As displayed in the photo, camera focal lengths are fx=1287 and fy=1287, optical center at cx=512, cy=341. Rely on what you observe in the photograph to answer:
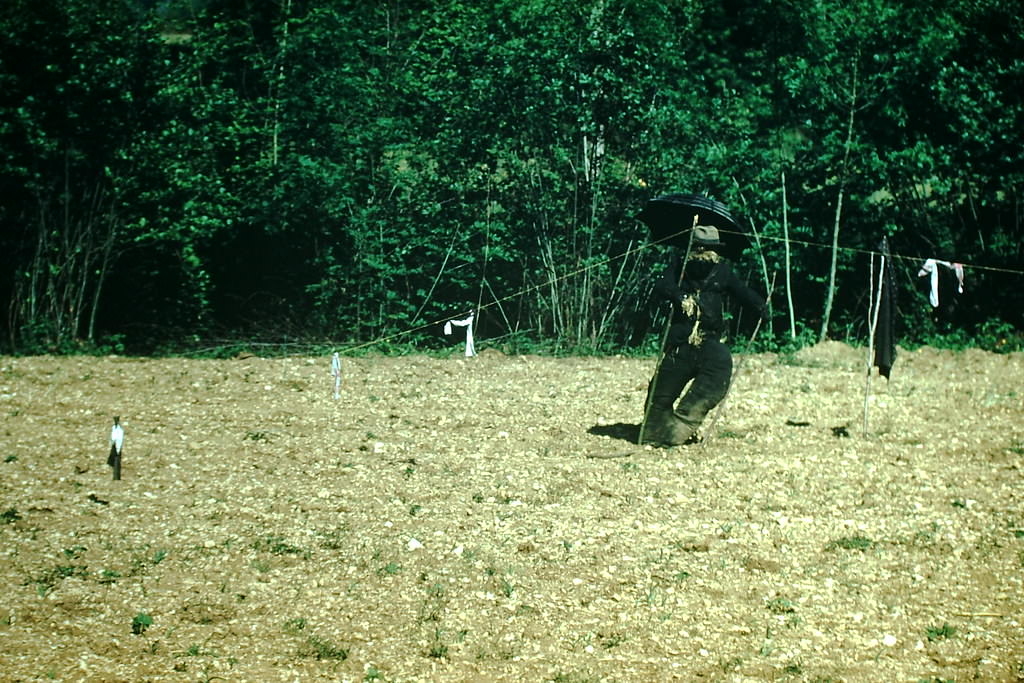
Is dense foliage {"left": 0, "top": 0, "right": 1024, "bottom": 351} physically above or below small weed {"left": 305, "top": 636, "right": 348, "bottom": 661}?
above

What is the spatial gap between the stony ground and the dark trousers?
1.28ft

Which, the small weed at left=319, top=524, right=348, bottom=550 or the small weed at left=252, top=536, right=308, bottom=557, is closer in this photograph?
the small weed at left=252, top=536, right=308, bottom=557

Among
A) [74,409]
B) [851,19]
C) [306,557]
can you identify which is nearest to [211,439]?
[74,409]

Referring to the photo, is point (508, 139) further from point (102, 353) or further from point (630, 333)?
point (102, 353)

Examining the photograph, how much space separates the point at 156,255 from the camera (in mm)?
15336

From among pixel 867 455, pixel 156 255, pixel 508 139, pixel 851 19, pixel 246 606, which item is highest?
pixel 851 19

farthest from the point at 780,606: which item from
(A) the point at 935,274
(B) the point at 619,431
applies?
→ (A) the point at 935,274

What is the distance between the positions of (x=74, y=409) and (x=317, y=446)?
2715 mm

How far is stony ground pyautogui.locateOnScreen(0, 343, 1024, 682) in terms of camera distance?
5.83 m

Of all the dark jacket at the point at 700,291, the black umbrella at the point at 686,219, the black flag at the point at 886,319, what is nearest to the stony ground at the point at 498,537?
the black flag at the point at 886,319

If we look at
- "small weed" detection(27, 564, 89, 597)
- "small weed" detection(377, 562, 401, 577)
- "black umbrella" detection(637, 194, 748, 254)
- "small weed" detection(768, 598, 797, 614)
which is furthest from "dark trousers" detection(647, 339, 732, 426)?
"small weed" detection(27, 564, 89, 597)

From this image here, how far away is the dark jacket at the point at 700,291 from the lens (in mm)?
9531

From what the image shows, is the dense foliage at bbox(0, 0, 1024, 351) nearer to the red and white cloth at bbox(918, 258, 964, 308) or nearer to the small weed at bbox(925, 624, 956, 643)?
the red and white cloth at bbox(918, 258, 964, 308)

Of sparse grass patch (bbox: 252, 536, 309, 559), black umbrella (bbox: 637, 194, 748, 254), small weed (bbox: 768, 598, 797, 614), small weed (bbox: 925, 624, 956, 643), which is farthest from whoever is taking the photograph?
black umbrella (bbox: 637, 194, 748, 254)
